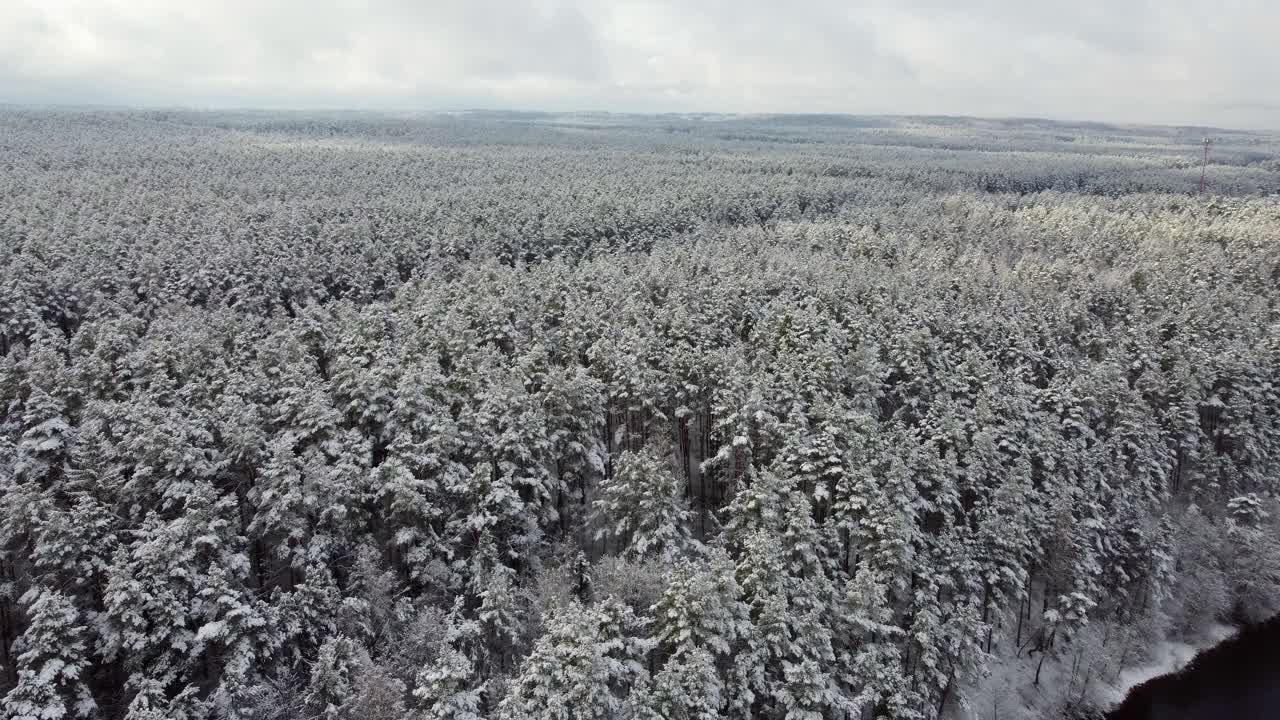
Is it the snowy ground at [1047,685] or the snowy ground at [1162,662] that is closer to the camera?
the snowy ground at [1047,685]

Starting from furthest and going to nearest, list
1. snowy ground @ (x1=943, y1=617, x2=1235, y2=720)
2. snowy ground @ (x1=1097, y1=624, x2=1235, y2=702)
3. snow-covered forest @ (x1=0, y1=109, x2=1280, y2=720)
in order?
snowy ground @ (x1=1097, y1=624, x2=1235, y2=702), snowy ground @ (x1=943, y1=617, x2=1235, y2=720), snow-covered forest @ (x1=0, y1=109, x2=1280, y2=720)

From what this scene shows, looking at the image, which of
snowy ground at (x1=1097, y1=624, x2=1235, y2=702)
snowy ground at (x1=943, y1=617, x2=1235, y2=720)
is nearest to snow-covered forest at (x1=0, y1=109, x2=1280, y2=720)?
snowy ground at (x1=943, y1=617, x2=1235, y2=720)

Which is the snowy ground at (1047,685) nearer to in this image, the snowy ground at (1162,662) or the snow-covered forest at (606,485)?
the snowy ground at (1162,662)

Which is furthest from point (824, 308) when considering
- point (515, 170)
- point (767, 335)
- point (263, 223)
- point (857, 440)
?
point (515, 170)

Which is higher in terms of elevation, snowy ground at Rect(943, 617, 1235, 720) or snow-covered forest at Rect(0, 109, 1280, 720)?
snow-covered forest at Rect(0, 109, 1280, 720)

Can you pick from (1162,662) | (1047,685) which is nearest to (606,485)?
(1047,685)

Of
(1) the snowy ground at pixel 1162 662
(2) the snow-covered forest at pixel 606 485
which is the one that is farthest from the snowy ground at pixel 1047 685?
(2) the snow-covered forest at pixel 606 485

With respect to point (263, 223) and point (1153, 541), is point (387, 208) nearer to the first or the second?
point (263, 223)

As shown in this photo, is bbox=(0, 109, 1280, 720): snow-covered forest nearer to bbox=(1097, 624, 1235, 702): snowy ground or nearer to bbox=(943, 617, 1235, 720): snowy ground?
bbox=(943, 617, 1235, 720): snowy ground
